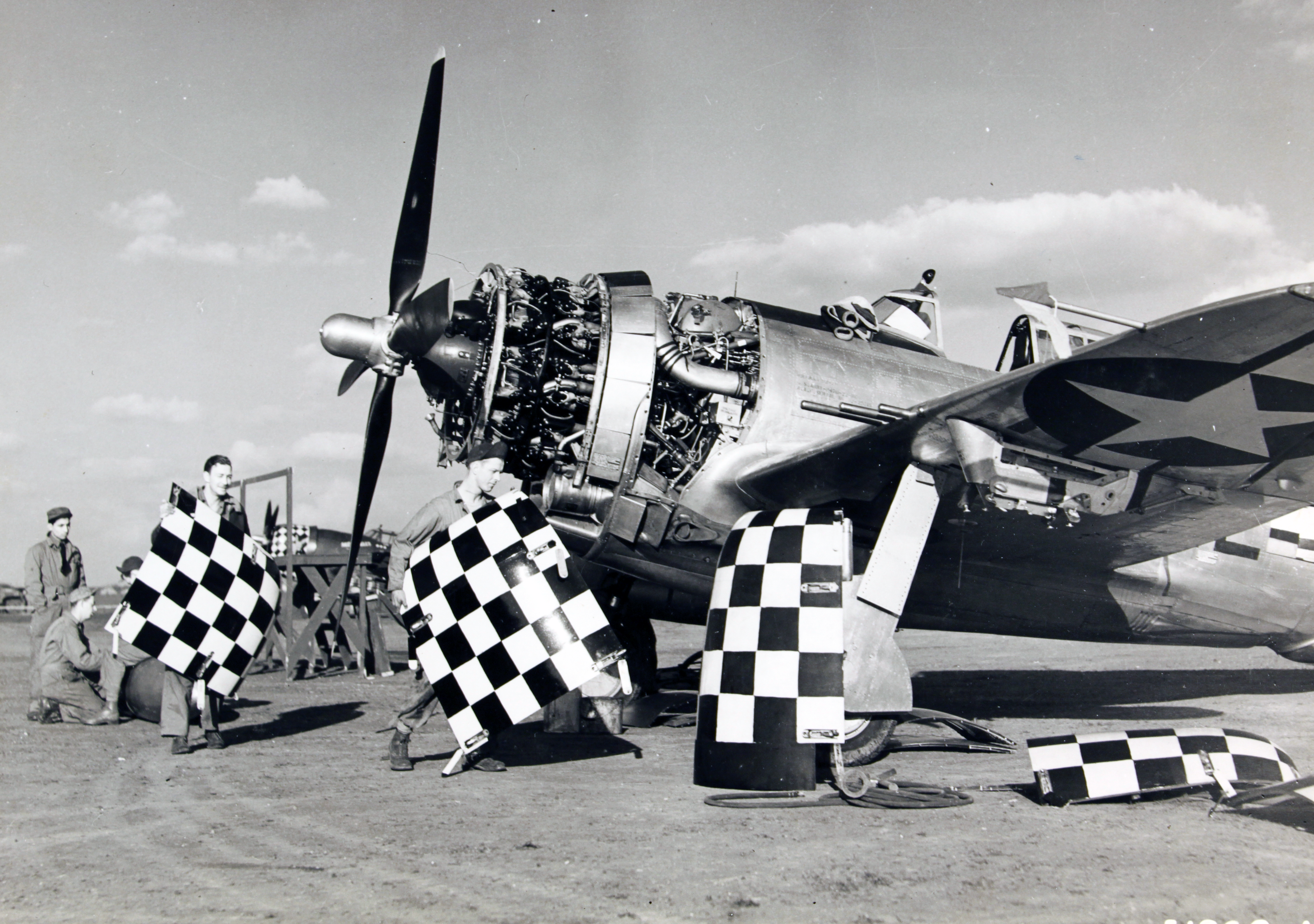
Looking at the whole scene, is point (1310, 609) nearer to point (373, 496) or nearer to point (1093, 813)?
point (1093, 813)

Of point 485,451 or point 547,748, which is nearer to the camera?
point 485,451

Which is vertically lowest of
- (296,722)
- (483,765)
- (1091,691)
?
(296,722)

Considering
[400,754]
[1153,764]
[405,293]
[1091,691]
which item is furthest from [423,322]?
[1091,691]

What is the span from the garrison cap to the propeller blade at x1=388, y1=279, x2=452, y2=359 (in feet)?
2.40

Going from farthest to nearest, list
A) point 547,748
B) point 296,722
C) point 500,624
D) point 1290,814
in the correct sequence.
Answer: point 296,722
point 547,748
point 500,624
point 1290,814

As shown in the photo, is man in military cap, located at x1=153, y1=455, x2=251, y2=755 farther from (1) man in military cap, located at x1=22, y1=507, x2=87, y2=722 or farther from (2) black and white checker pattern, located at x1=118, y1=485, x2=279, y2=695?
(1) man in military cap, located at x1=22, y1=507, x2=87, y2=722

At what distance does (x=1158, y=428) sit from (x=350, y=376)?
18.8ft

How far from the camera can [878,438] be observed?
5.91 m

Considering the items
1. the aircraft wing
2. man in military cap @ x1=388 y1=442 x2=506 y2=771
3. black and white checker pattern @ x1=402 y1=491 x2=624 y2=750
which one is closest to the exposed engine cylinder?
man in military cap @ x1=388 y1=442 x2=506 y2=771

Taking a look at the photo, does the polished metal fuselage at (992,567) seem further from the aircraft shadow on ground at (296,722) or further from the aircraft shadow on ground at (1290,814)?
the aircraft shadow on ground at (296,722)

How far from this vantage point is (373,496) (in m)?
7.36

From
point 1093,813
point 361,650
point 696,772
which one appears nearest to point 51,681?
point 361,650

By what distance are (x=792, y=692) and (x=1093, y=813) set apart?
157 centimetres

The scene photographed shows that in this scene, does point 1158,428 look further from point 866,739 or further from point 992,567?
point 866,739
